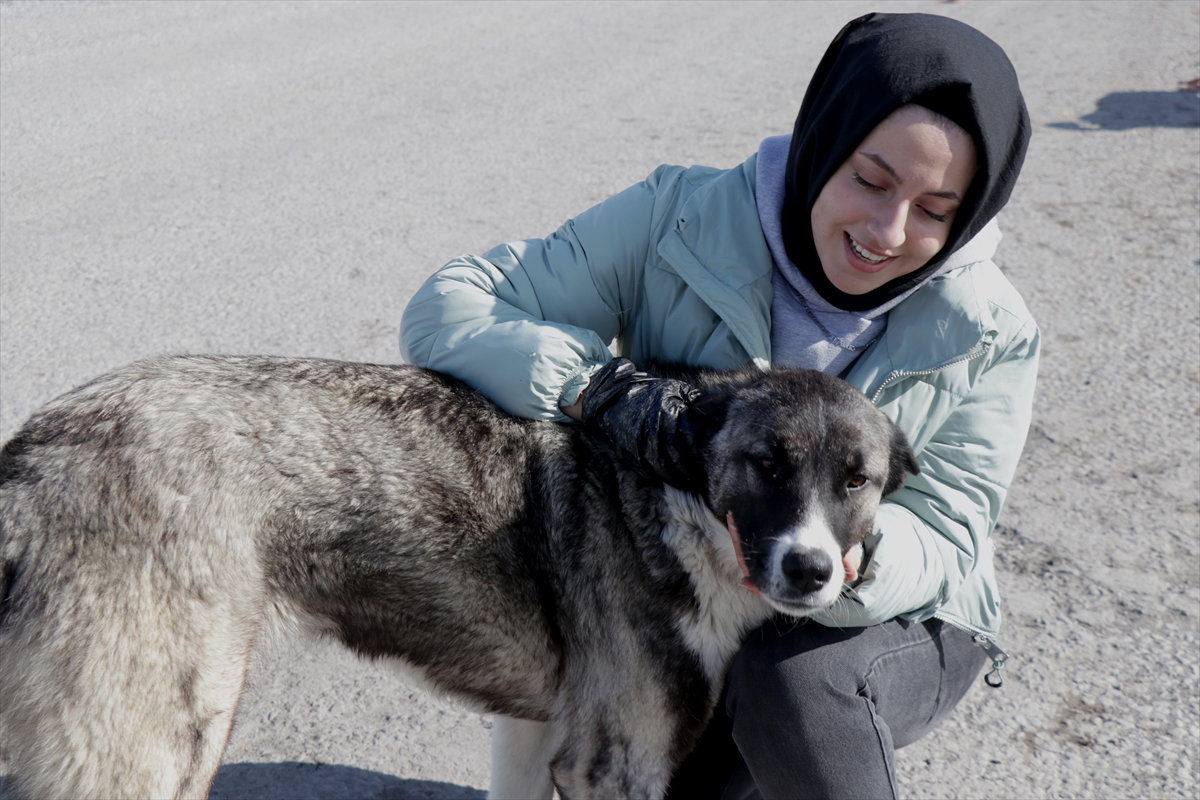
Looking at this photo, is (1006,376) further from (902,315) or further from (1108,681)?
(1108,681)

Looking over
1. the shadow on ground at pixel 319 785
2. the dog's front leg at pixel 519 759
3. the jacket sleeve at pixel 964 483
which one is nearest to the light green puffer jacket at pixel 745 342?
the jacket sleeve at pixel 964 483

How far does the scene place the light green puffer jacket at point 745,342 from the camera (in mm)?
2541

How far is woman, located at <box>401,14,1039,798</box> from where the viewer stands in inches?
95.7

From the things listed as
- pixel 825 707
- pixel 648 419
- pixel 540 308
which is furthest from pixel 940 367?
pixel 540 308

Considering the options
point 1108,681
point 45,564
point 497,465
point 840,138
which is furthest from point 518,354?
point 1108,681

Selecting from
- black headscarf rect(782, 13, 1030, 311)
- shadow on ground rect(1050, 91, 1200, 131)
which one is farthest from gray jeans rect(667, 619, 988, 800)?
shadow on ground rect(1050, 91, 1200, 131)

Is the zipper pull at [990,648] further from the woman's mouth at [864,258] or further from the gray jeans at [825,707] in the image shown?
the woman's mouth at [864,258]

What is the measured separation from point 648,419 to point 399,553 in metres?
0.65

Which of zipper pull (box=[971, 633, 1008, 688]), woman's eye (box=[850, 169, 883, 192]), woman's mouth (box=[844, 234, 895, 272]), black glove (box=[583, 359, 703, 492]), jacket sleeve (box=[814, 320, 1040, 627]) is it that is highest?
woman's eye (box=[850, 169, 883, 192])

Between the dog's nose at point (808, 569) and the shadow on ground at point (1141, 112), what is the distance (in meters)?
7.38

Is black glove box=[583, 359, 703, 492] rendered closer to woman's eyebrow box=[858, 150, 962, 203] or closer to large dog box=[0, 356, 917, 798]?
large dog box=[0, 356, 917, 798]

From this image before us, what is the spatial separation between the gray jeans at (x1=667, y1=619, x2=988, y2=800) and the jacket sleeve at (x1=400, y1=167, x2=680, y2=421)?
807 millimetres

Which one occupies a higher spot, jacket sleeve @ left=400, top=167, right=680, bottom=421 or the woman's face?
the woman's face

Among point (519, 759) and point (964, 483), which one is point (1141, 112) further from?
point (519, 759)
